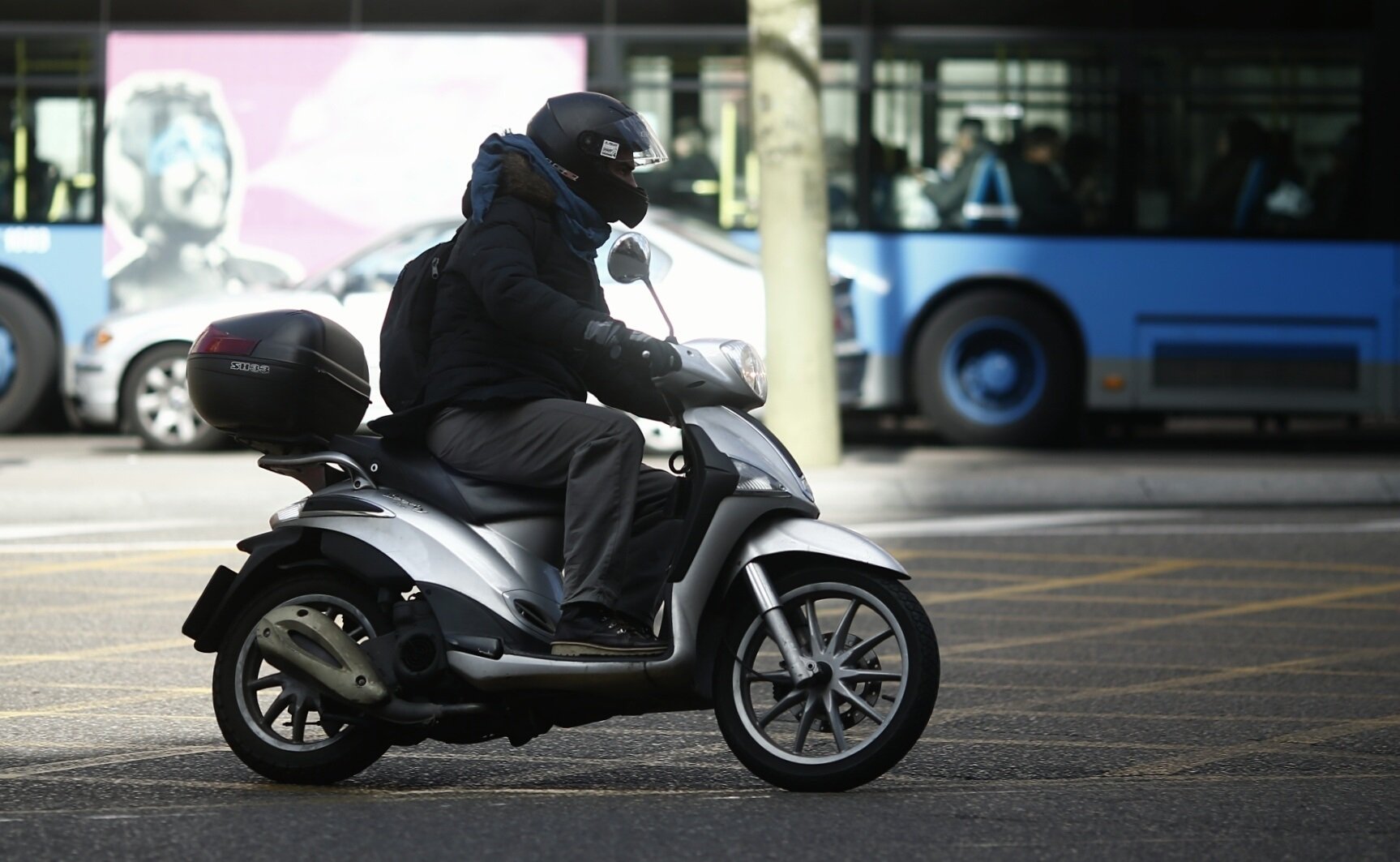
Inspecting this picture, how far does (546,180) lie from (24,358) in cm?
1146

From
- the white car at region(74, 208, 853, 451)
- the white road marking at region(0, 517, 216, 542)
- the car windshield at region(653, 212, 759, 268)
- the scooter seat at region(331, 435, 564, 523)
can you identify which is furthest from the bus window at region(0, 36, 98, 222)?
the scooter seat at region(331, 435, 564, 523)

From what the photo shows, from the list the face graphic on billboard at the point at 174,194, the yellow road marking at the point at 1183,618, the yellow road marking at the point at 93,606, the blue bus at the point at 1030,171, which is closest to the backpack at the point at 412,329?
the yellow road marking at the point at 1183,618

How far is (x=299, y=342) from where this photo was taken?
18.4 feet

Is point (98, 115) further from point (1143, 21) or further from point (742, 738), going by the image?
point (742, 738)

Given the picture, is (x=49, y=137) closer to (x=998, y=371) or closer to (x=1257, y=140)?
(x=998, y=371)

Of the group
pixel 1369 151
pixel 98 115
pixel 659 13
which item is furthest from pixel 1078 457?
pixel 98 115

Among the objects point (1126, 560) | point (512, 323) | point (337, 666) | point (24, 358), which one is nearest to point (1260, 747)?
point (512, 323)

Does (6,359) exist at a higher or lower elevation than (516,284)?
lower

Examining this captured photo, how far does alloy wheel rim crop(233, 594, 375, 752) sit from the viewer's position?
554 cm

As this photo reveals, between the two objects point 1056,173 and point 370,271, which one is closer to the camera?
point 370,271

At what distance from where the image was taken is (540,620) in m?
5.51

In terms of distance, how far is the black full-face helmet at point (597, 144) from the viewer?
554 centimetres

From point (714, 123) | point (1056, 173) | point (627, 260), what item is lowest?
point (627, 260)

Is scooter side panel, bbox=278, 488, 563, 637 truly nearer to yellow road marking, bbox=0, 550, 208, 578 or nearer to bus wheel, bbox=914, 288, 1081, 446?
yellow road marking, bbox=0, 550, 208, 578
